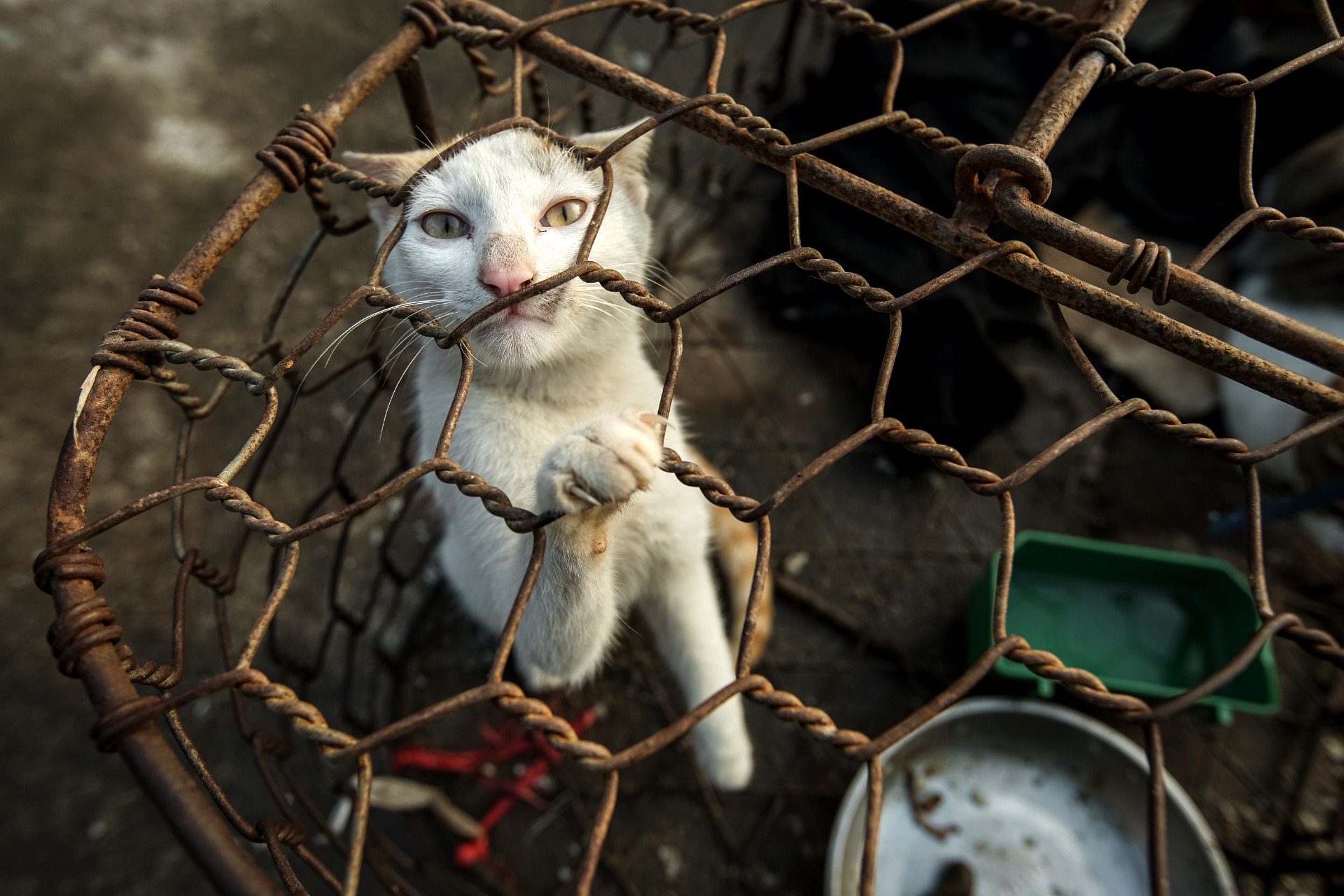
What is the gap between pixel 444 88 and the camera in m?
2.91

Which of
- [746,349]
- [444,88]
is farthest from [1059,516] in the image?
[444,88]

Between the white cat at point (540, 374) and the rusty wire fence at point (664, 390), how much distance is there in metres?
0.08

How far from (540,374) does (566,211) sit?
10.8 inches

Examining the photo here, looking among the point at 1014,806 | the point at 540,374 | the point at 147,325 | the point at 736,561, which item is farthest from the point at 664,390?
the point at 1014,806

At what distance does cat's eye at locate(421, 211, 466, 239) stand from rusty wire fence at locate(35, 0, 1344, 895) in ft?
0.31

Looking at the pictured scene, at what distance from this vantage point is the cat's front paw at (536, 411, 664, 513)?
71 cm

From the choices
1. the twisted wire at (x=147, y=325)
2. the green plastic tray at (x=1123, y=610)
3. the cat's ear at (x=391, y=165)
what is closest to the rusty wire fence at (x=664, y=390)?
the twisted wire at (x=147, y=325)

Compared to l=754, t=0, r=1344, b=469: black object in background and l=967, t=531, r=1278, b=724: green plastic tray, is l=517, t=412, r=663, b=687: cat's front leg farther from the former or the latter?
l=754, t=0, r=1344, b=469: black object in background

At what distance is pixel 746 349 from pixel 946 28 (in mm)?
1286

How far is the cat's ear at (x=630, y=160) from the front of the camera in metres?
1.15

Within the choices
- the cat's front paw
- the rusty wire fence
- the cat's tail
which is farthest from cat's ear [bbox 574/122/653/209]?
the cat's tail

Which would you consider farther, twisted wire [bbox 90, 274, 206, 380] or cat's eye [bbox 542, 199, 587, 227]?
cat's eye [bbox 542, 199, 587, 227]

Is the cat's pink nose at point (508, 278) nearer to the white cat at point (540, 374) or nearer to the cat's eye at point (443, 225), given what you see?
the white cat at point (540, 374)

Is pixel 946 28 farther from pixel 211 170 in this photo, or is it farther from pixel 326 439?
pixel 211 170
